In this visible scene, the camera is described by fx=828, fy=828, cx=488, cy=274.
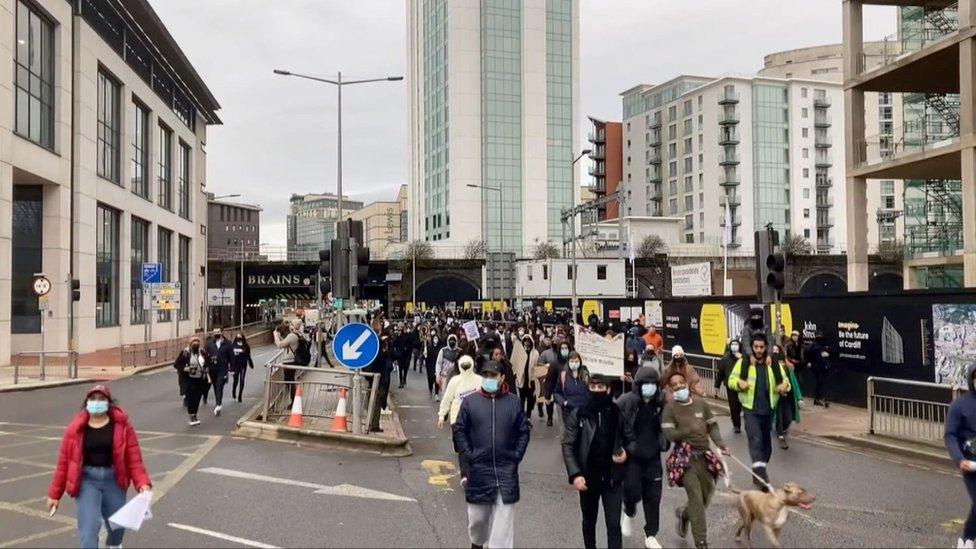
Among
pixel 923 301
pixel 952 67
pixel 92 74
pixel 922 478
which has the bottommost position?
pixel 922 478

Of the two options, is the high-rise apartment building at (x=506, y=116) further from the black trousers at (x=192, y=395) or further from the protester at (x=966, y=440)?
the protester at (x=966, y=440)

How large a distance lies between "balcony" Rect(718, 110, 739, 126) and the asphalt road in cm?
8674

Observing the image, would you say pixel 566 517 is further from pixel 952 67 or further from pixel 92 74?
pixel 92 74

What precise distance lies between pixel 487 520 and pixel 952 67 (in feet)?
94.5

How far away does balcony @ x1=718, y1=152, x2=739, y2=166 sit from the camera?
9591cm

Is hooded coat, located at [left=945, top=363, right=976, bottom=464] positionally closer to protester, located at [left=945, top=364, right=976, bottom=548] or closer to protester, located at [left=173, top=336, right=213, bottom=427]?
protester, located at [left=945, top=364, right=976, bottom=548]

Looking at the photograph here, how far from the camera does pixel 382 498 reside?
9.10m

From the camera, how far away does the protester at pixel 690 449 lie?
7.35 meters

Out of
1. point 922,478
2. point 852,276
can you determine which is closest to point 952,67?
point 852,276

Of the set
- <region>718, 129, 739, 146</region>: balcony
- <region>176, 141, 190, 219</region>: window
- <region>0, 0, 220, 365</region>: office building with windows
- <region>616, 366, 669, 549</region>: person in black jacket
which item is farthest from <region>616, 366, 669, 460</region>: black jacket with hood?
<region>718, 129, 739, 146</region>: balcony

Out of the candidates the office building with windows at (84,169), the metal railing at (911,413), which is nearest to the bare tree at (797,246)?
the office building with windows at (84,169)

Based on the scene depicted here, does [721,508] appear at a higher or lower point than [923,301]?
lower

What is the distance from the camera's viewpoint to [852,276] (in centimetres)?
3141

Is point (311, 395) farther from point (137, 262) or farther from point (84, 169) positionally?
point (137, 262)
